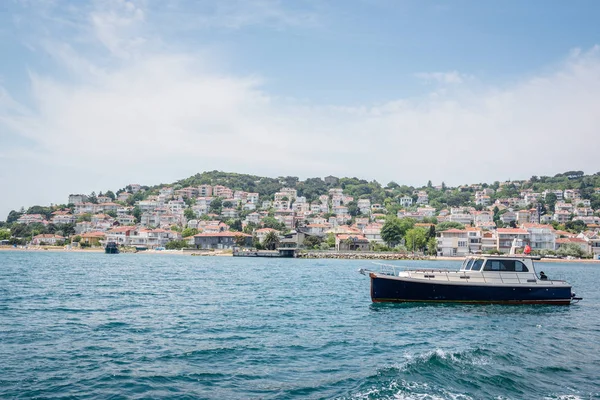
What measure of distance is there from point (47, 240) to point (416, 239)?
10328 centimetres

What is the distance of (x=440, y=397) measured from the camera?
39.3 feet

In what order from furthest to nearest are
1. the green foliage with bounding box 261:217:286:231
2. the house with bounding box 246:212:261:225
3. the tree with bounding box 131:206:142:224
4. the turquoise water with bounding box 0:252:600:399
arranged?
the tree with bounding box 131:206:142:224, the house with bounding box 246:212:261:225, the green foliage with bounding box 261:217:286:231, the turquoise water with bounding box 0:252:600:399

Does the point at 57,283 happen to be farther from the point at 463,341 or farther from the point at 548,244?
the point at 548,244

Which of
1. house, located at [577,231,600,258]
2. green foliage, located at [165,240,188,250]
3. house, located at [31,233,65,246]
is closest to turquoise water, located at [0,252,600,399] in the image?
green foliage, located at [165,240,188,250]

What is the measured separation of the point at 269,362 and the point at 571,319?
1786 cm

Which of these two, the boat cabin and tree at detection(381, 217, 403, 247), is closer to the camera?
the boat cabin

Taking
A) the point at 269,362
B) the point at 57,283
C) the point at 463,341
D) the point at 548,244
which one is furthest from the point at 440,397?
the point at 548,244

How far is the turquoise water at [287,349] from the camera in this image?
489 inches

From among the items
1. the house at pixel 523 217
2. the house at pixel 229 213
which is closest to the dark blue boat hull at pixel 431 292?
the house at pixel 523 217

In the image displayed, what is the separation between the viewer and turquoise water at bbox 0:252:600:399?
12.4 m

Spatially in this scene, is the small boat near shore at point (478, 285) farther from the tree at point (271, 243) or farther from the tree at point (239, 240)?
the tree at point (239, 240)

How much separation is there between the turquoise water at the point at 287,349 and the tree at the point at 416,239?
8646 centimetres

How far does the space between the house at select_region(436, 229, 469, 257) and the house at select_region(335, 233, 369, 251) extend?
58.3ft

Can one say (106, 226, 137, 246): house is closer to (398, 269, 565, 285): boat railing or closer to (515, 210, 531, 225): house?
(515, 210, 531, 225): house
